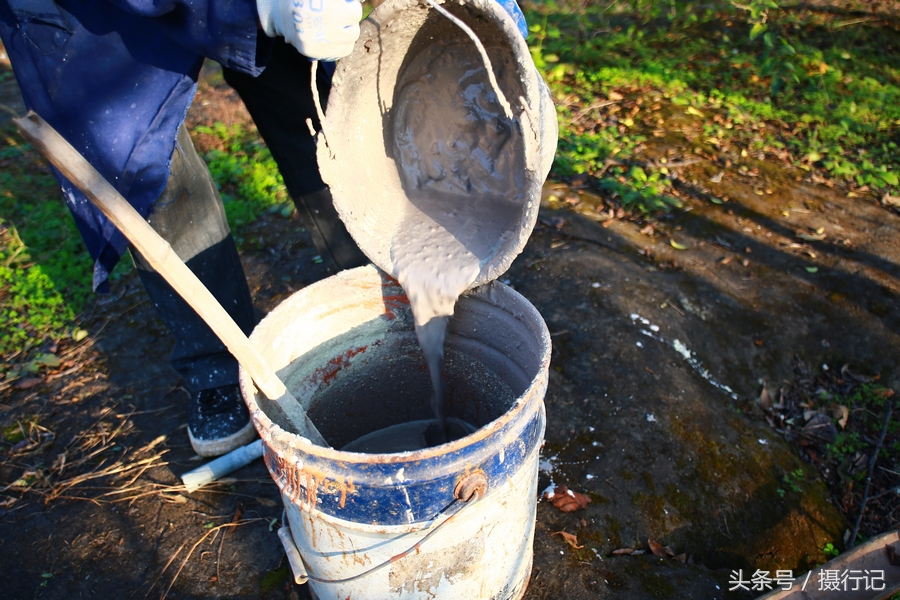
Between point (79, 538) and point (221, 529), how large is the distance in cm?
55

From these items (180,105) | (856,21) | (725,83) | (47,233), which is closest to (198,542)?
(180,105)

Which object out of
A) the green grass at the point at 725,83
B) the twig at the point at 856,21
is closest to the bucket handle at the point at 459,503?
the green grass at the point at 725,83

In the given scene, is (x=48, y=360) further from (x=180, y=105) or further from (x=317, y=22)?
(x=317, y=22)

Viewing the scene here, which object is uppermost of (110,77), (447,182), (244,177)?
(110,77)

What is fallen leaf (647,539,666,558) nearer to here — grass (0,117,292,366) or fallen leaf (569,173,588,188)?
fallen leaf (569,173,588,188)

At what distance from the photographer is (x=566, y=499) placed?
2.44 metres

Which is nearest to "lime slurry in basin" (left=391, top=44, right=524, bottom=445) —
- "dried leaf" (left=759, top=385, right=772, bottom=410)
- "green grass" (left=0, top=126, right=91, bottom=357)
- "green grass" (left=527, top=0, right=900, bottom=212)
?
"dried leaf" (left=759, top=385, right=772, bottom=410)

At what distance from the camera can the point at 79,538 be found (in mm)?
2383

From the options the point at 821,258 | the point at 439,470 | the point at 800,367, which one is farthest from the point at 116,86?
the point at 821,258

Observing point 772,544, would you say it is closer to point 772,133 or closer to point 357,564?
point 357,564

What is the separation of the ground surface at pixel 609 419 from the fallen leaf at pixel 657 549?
3 centimetres

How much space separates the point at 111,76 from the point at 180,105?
0.21 meters

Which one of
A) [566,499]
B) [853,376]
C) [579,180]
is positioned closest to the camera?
[566,499]

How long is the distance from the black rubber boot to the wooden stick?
4.03 ft
